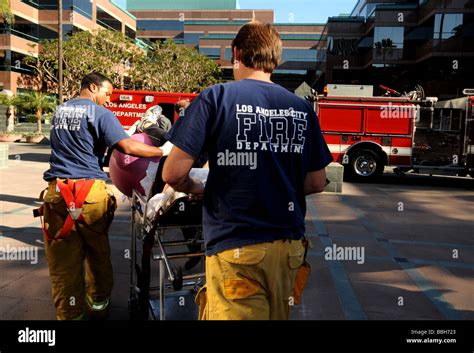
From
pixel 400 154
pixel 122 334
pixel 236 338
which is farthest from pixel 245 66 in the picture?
pixel 400 154

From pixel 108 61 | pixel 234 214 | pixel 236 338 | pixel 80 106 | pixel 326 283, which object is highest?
pixel 108 61

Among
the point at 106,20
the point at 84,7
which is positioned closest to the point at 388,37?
the point at 84,7

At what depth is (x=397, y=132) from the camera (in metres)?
14.2

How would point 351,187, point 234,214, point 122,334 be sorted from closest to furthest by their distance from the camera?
1. point 234,214
2. point 122,334
3. point 351,187

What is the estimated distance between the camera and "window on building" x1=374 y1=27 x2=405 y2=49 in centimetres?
4206

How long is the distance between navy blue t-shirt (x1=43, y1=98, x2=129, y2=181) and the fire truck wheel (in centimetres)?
1169

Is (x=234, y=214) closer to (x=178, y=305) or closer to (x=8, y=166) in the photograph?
(x=178, y=305)

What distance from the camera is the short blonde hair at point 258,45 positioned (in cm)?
211

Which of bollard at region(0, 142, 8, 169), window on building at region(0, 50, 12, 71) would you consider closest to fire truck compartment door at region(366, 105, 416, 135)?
bollard at region(0, 142, 8, 169)

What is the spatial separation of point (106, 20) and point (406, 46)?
41.6 m

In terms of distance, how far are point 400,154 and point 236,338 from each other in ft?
42.6

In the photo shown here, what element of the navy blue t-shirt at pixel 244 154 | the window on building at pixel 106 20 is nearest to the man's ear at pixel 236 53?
the navy blue t-shirt at pixel 244 154

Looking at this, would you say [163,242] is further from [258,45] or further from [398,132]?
[398,132]

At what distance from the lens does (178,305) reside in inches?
155
